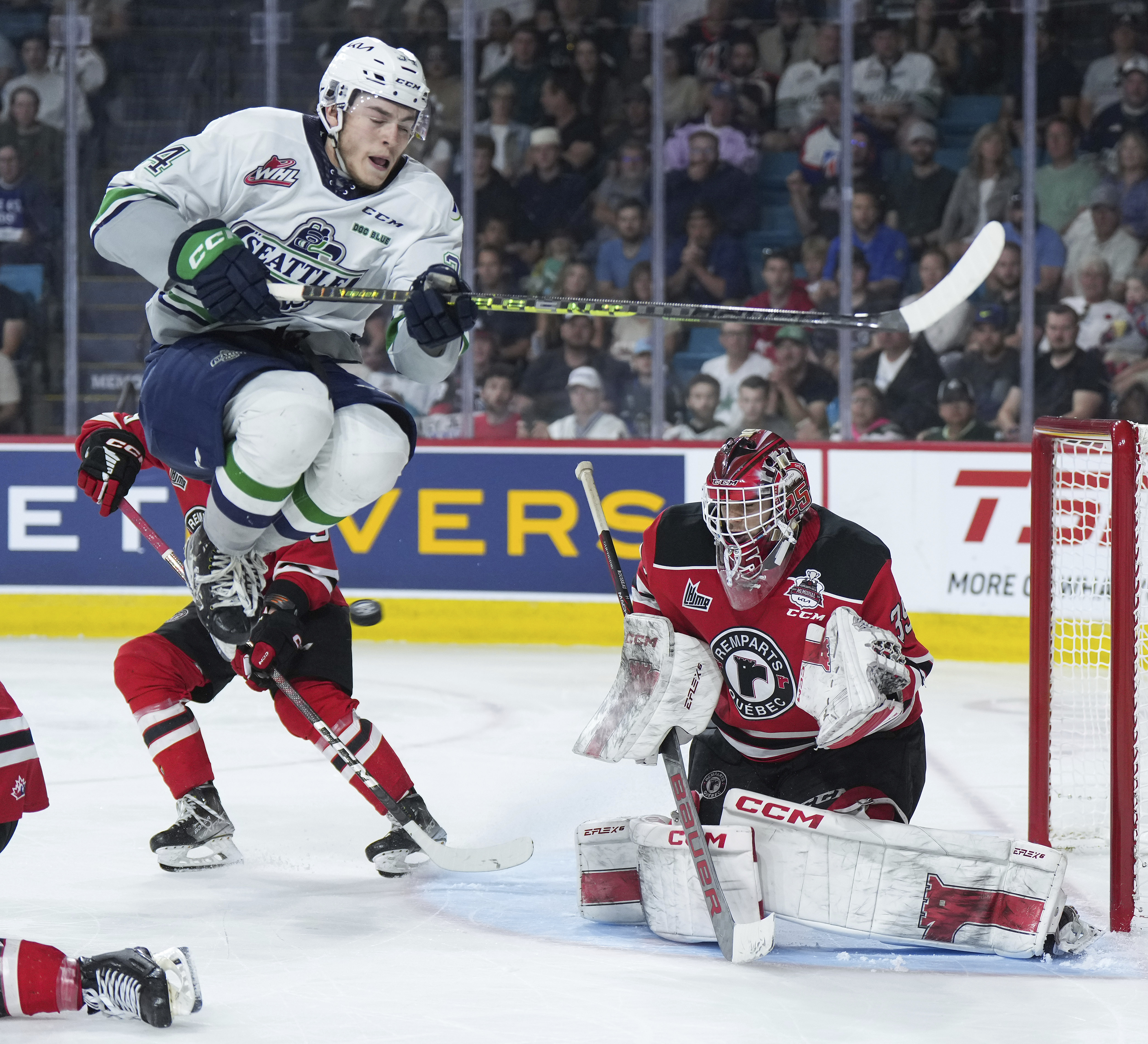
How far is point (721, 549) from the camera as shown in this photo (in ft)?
8.04

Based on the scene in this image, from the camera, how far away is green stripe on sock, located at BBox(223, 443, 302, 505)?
91.4 inches

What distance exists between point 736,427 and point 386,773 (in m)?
3.20

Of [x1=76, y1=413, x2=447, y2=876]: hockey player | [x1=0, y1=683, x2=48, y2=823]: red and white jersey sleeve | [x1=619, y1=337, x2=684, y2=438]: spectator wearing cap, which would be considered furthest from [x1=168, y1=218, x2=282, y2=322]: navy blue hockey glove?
[x1=619, y1=337, x2=684, y2=438]: spectator wearing cap

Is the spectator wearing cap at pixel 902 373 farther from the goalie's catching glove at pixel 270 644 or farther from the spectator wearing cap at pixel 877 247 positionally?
the goalie's catching glove at pixel 270 644

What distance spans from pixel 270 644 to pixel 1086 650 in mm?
2091

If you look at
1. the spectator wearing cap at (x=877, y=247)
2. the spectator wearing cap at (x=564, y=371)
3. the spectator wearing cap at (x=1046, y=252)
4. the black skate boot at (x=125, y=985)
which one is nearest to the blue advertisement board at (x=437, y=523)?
the spectator wearing cap at (x=564, y=371)

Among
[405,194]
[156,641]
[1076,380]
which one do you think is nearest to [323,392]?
[405,194]

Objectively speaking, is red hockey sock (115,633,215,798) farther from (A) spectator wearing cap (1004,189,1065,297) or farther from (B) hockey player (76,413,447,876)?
(A) spectator wearing cap (1004,189,1065,297)

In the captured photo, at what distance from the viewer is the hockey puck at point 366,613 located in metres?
2.92

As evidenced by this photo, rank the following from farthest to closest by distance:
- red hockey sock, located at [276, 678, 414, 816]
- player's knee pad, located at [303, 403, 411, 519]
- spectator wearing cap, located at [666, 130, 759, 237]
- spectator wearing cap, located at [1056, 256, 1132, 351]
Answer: spectator wearing cap, located at [666, 130, 759, 237] < spectator wearing cap, located at [1056, 256, 1132, 351] < red hockey sock, located at [276, 678, 414, 816] < player's knee pad, located at [303, 403, 411, 519]

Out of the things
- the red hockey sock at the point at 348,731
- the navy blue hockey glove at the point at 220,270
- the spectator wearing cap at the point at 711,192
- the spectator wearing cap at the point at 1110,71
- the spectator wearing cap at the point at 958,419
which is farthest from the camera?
the spectator wearing cap at the point at 711,192

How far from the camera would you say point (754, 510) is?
2.37 metres

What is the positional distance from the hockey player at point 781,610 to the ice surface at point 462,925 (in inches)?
11.8

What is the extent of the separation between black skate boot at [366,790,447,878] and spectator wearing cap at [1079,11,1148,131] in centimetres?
425
